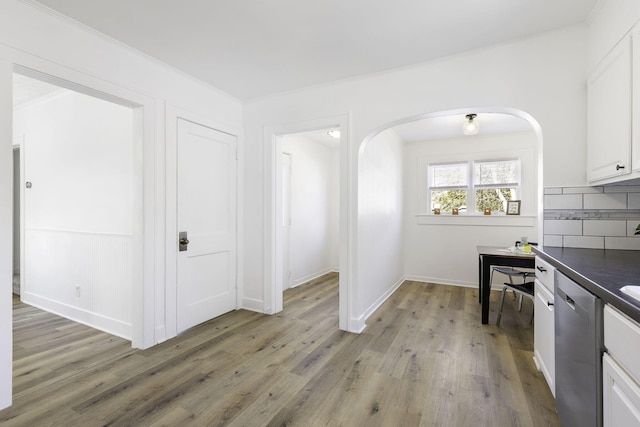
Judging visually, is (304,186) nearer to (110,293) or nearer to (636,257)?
(110,293)

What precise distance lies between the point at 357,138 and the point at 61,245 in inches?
138

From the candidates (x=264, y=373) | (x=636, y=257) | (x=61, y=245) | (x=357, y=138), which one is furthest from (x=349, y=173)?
(x=61, y=245)

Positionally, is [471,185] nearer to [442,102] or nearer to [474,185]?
[474,185]

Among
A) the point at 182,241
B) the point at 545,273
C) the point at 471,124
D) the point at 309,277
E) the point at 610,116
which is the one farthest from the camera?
the point at 309,277

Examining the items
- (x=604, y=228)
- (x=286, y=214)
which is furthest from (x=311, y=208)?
(x=604, y=228)

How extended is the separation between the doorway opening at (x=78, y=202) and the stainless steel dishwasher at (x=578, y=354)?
3005 mm

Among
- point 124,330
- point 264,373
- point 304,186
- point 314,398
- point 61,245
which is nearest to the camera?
point 314,398

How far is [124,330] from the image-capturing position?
2.79 m

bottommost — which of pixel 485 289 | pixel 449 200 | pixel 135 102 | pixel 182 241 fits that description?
pixel 485 289

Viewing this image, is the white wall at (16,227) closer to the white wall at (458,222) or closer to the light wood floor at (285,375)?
the light wood floor at (285,375)

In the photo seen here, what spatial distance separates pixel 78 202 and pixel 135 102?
152 cm

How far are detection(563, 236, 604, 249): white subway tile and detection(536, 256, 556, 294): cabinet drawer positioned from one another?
0.26 m

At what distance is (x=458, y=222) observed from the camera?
488 cm

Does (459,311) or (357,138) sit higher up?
(357,138)
